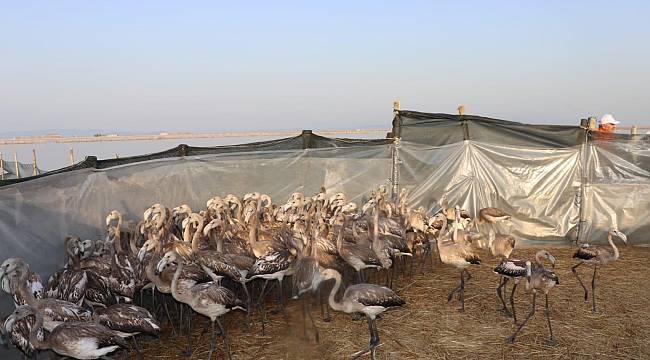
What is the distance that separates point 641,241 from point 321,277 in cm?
812

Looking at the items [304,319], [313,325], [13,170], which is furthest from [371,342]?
[13,170]

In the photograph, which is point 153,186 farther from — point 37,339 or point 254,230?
point 37,339

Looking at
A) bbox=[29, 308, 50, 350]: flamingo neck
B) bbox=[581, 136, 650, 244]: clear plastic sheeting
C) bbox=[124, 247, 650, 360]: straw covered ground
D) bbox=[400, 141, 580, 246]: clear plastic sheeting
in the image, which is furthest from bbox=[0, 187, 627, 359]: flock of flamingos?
bbox=[581, 136, 650, 244]: clear plastic sheeting

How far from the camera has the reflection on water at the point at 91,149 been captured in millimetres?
22356

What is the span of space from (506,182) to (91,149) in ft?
78.7

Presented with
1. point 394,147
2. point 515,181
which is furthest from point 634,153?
point 394,147

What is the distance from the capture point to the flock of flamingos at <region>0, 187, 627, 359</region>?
15.7 feet

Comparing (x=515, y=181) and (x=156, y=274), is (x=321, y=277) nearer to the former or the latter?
(x=156, y=274)

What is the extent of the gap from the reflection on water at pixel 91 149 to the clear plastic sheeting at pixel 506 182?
41.2 ft

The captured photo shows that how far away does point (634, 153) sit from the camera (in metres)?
10.6

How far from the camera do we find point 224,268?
21.4 ft

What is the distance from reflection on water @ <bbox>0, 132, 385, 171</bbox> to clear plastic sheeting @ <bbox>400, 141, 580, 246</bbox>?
1257 cm

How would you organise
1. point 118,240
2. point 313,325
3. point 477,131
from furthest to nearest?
1. point 477,131
2. point 313,325
3. point 118,240

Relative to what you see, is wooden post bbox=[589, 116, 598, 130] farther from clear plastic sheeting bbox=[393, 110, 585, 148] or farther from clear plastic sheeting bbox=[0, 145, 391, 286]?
clear plastic sheeting bbox=[0, 145, 391, 286]
